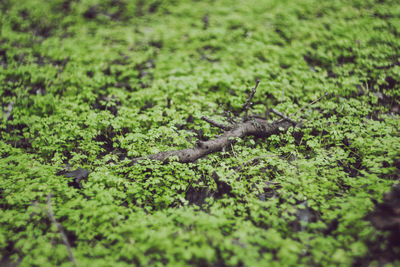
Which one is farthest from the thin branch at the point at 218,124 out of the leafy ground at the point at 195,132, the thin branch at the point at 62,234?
the thin branch at the point at 62,234

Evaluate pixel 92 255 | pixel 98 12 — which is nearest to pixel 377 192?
pixel 92 255

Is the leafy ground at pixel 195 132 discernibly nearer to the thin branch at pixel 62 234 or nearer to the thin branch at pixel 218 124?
the thin branch at pixel 62 234

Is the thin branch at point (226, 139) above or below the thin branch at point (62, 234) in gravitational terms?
above

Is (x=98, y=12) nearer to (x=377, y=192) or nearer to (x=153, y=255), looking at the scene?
(x=153, y=255)

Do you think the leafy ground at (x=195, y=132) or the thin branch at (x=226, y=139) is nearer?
the leafy ground at (x=195, y=132)

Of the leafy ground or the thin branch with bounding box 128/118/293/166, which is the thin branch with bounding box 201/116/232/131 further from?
the leafy ground

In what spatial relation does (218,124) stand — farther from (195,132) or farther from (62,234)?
(62,234)

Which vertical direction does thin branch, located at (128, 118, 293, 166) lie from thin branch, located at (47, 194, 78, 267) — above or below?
above

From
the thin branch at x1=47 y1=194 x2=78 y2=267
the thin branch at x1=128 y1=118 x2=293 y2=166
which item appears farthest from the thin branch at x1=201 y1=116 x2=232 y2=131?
the thin branch at x1=47 y1=194 x2=78 y2=267

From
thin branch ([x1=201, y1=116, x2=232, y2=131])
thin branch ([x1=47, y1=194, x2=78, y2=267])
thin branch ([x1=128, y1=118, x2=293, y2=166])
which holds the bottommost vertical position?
thin branch ([x1=47, y1=194, x2=78, y2=267])
